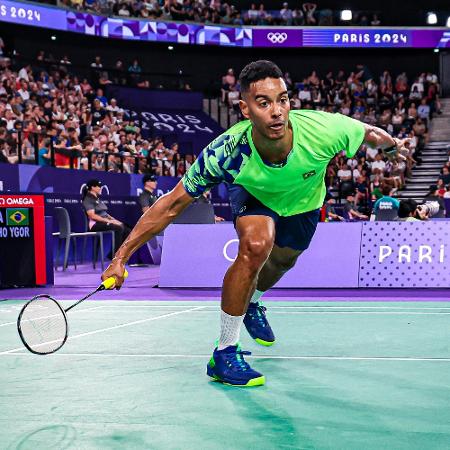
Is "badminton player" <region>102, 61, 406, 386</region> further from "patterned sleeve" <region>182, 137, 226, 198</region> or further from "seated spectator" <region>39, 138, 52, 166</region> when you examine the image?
"seated spectator" <region>39, 138, 52, 166</region>

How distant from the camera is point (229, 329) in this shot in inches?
151

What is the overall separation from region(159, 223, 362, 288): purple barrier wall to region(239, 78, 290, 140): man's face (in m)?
4.91

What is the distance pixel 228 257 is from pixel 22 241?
8.24 feet

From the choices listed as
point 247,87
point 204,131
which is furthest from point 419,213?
point 204,131

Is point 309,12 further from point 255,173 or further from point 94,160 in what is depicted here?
point 255,173

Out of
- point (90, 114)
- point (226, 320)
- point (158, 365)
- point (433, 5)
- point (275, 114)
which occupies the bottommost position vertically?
point (158, 365)

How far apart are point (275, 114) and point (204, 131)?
828 inches

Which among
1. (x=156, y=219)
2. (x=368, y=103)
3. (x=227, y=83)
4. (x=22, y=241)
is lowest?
(x=22, y=241)

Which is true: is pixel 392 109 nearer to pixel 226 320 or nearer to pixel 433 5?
pixel 433 5

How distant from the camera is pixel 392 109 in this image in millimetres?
26234

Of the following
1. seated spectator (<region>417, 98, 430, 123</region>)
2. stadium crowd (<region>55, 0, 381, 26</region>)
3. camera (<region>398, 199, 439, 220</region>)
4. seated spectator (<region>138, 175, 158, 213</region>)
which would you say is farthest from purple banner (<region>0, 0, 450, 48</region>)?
camera (<region>398, 199, 439, 220</region>)

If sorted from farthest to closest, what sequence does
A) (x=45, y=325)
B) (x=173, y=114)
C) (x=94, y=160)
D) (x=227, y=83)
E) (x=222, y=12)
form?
1. (x=222, y=12)
2. (x=227, y=83)
3. (x=173, y=114)
4. (x=94, y=160)
5. (x=45, y=325)

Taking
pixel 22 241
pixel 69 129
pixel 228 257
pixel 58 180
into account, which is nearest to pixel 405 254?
pixel 228 257

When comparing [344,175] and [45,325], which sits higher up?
[344,175]
